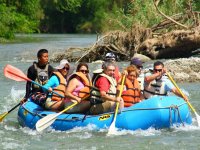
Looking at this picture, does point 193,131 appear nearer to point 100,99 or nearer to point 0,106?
point 100,99

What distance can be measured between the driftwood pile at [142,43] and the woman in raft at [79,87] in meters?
11.3

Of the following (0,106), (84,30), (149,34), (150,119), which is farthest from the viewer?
(84,30)

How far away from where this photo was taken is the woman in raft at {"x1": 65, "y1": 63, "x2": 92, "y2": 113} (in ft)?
29.2

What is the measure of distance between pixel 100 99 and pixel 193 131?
1.43m

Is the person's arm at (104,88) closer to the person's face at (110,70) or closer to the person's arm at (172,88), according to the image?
the person's face at (110,70)

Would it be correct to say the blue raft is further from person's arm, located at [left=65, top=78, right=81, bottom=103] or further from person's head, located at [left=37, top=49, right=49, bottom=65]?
person's head, located at [left=37, top=49, right=49, bottom=65]

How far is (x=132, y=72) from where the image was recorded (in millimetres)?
9031

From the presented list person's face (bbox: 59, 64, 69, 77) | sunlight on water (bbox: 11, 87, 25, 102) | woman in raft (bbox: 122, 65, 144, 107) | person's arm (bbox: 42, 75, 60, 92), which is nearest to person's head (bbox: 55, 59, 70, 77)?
person's face (bbox: 59, 64, 69, 77)

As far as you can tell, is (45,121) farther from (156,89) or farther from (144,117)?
(156,89)

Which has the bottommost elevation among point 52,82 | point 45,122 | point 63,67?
point 45,122

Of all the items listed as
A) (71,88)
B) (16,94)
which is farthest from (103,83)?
(16,94)

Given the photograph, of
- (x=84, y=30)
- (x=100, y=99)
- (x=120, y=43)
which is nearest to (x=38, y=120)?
(x=100, y=99)

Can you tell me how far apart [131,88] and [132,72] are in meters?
0.23

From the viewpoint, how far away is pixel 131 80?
9.10 m
